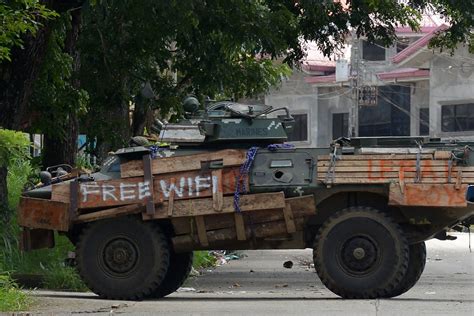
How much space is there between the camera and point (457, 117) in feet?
143

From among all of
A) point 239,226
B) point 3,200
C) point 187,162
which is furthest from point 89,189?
point 3,200

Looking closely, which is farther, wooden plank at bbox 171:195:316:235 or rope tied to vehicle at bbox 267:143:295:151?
rope tied to vehicle at bbox 267:143:295:151

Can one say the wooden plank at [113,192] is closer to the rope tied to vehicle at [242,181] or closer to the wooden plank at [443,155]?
the rope tied to vehicle at [242,181]

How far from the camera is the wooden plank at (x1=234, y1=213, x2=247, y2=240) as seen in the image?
1402cm

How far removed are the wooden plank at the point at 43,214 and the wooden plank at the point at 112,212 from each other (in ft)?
0.61

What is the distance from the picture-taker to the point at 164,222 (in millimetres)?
14430

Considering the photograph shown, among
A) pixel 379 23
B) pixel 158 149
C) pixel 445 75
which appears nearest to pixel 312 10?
pixel 379 23

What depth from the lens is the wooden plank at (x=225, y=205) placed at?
13.8m

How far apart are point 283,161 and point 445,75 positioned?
99.7 ft

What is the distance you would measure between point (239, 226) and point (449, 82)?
3048 centimetres

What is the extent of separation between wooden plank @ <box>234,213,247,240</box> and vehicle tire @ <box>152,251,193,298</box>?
105 cm

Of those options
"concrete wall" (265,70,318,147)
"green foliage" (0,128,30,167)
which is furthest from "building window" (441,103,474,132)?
"green foliage" (0,128,30,167)

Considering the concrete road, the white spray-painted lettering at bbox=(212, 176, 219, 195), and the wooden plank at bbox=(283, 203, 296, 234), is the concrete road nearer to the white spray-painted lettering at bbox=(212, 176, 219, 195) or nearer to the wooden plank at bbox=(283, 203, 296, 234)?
the wooden plank at bbox=(283, 203, 296, 234)

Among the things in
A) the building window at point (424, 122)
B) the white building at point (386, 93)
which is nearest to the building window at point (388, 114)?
the white building at point (386, 93)
